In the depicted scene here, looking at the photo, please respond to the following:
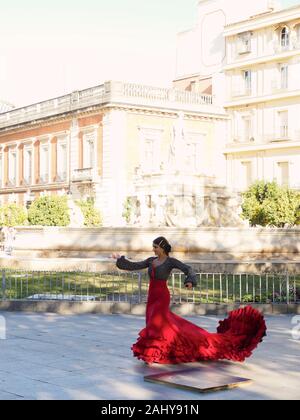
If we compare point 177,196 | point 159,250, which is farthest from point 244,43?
point 159,250

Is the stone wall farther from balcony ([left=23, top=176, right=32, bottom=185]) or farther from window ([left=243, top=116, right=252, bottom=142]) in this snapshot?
balcony ([left=23, top=176, right=32, bottom=185])

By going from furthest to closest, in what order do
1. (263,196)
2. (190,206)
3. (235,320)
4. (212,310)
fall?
(263,196) → (190,206) → (212,310) → (235,320)

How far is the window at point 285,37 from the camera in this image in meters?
46.8

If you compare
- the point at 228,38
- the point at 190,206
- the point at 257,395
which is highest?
the point at 228,38

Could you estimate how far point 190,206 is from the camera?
90.5ft

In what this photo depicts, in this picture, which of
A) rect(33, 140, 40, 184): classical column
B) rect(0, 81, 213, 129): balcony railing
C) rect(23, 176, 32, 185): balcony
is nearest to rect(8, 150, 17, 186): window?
rect(23, 176, 32, 185): balcony

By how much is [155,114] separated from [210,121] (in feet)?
15.9

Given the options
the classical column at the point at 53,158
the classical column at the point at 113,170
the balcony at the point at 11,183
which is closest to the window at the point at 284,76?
the classical column at the point at 113,170

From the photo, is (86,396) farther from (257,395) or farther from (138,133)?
(138,133)

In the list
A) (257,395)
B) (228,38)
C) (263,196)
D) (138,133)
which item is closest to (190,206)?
(263,196)

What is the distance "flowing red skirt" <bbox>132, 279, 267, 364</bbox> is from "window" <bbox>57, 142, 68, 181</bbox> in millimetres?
40107

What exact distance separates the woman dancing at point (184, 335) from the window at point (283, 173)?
39.0m

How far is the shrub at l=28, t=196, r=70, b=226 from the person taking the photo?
40.4 m

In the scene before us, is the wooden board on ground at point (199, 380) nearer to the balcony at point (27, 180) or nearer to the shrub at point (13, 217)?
the shrub at point (13, 217)
